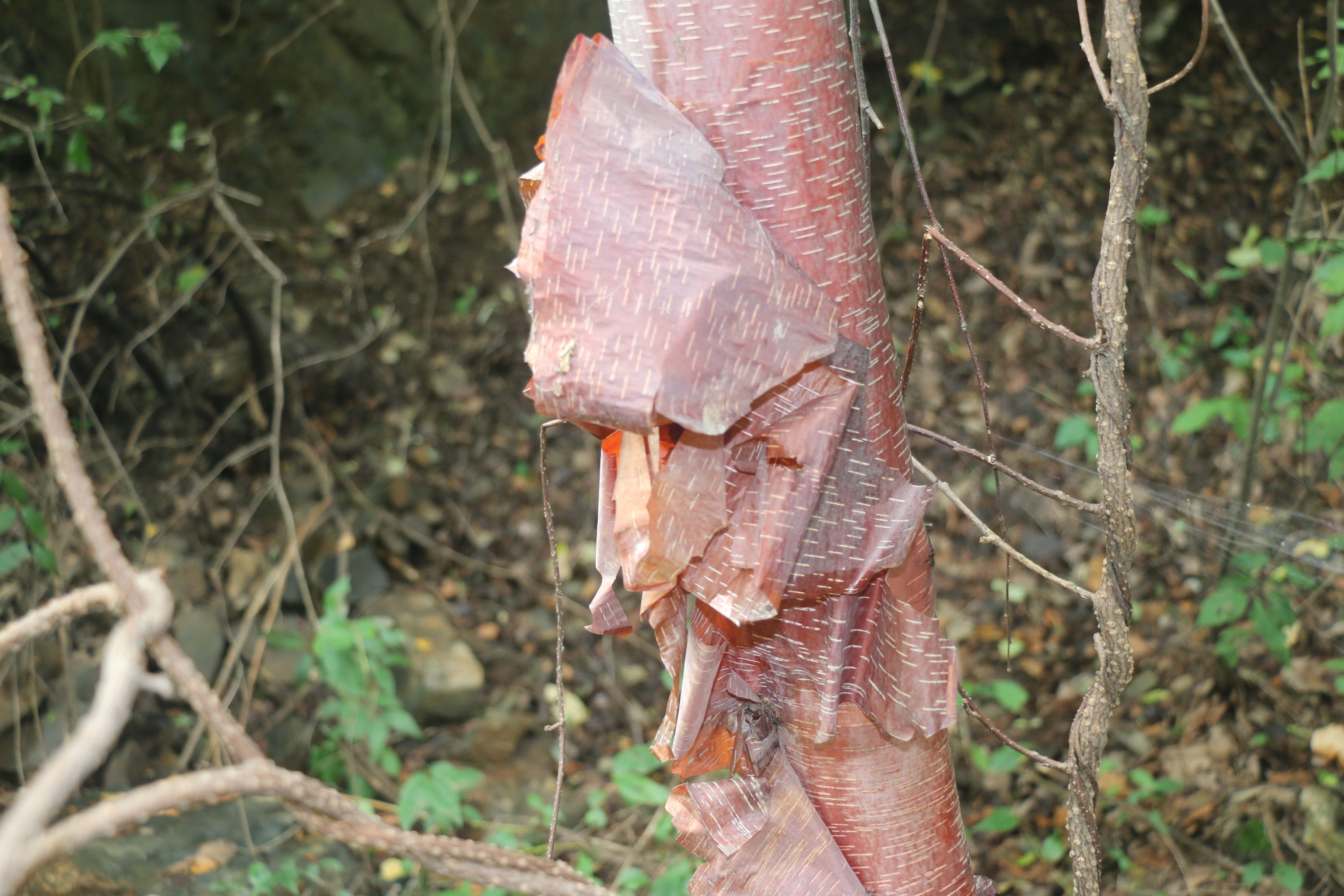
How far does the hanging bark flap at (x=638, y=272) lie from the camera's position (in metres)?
0.62

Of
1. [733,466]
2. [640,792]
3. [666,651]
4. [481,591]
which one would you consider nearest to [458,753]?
[481,591]

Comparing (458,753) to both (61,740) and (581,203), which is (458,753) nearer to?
(61,740)

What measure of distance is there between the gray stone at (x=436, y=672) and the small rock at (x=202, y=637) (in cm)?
48

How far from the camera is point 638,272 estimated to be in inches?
24.6

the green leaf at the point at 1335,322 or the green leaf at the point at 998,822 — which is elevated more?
the green leaf at the point at 1335,322

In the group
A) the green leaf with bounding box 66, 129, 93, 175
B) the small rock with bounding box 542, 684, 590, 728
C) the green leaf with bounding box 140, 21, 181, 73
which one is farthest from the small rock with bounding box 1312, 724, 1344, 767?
the green leaf with bounding box 66, 129, 93, 175

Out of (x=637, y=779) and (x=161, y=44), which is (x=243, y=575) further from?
(x=637, y=779)

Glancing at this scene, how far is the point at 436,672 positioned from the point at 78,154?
2227mm

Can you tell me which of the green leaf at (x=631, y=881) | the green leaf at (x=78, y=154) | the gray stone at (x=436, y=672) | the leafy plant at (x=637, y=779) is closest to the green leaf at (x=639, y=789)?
the leafy plant at (x=637, y=779)

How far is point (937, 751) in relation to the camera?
2.70 feet

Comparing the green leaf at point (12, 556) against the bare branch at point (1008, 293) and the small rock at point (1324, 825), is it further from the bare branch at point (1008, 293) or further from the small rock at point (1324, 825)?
the small rock at point (1324, 825)

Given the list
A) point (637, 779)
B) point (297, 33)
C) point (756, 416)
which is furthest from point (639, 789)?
point (297, 33)

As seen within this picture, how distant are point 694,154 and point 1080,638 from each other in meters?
2.69

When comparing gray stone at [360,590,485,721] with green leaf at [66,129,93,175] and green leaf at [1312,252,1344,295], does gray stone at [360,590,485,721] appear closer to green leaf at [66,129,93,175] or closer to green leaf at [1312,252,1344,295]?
green leaf at [66,129,93,175]
